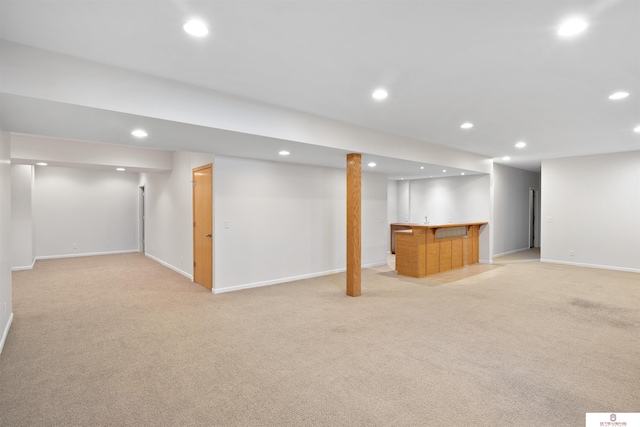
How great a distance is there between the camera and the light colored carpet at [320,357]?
2.30m

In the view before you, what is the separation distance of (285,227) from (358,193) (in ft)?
5.64

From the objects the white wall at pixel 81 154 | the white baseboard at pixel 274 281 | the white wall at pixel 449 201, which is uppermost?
the white wall at pixel 81 154

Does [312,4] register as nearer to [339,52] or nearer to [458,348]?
[339,52]

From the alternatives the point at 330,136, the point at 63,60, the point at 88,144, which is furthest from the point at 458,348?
the point at 88,144

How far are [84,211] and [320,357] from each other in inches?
360

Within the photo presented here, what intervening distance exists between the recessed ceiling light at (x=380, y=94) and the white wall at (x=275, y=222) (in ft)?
9.18

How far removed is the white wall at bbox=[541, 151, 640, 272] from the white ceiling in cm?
395

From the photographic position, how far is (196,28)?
2.30 m

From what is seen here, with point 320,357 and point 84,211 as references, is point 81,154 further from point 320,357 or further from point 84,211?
point 320,357

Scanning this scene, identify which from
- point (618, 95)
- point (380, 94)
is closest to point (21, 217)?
point (380, 94)

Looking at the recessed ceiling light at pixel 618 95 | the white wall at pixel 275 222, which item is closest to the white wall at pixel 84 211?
the white wall at pixel 275 222

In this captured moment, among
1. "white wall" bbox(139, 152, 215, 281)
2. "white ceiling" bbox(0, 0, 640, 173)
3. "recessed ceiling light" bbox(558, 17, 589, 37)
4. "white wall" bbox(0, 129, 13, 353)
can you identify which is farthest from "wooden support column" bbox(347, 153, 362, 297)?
"white wall" bbox(0, 129, 13, 353)

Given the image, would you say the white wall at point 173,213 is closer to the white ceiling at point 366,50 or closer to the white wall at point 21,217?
the white wall at point 21,217

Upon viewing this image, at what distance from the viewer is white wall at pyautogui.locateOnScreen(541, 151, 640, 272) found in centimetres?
711
